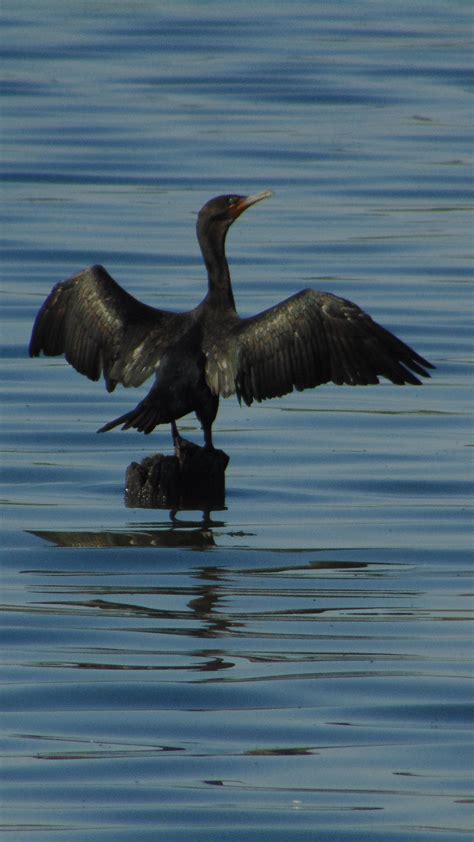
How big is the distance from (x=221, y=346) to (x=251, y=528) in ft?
3.04

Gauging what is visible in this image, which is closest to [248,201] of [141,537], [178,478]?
[178,478]

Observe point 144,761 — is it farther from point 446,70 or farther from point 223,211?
point 446,70

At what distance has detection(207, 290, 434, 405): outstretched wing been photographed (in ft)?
29.7

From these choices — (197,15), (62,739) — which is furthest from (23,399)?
(197,15)

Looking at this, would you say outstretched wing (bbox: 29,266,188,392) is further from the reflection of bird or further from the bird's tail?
the bird's tail

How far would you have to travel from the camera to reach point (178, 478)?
30.3 feet

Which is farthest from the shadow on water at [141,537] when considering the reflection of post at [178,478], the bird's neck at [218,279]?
the bird's neck at [218,279]

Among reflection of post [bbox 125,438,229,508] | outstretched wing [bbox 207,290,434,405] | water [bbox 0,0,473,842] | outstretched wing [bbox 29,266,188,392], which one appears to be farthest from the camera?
outstretched wing [bbox 29,266,188,392]

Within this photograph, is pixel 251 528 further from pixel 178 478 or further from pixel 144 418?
pixel 144 418

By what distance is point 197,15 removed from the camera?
99.1 feet

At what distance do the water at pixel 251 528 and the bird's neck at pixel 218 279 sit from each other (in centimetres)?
99

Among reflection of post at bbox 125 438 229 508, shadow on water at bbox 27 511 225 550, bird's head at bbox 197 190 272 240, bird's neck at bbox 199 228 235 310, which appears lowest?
shadow on water at bbox 27 511 225 550

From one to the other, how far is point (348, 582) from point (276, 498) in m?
1.81

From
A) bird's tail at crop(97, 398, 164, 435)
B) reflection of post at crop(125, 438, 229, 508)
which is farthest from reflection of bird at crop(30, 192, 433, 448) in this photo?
reflection of post at crop(125, 438, 229, 508)
